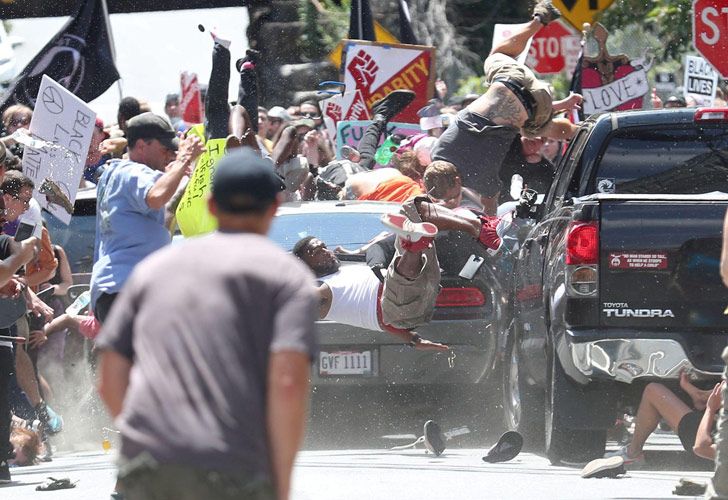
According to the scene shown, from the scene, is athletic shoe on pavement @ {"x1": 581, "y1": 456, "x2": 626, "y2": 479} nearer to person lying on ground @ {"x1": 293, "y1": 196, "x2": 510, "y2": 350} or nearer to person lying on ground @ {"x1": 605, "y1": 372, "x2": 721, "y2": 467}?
person lying on ground @ {"x1": 605, "y1": 372, "x2": 721, "y2": 467}

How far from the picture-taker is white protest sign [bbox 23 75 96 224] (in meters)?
13.3

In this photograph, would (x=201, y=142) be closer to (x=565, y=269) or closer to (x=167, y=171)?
(x=167, y=171)

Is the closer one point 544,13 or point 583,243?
point 583,243

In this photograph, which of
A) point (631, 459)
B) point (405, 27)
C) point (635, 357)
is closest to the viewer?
point (635, 357)

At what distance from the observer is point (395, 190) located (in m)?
13.3

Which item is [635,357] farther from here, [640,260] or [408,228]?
[408,228]

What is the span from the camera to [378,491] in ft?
30.1

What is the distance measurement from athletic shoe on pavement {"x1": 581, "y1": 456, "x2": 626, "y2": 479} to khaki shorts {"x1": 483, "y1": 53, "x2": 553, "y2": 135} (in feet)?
13.4

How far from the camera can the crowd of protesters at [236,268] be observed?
4645mm

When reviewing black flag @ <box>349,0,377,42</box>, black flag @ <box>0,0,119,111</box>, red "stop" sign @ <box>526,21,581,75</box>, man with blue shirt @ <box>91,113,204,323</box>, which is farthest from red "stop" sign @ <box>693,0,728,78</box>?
man with blue shirt @ <box>91,113,204,323</box>

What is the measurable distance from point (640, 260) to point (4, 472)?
12.2 ft

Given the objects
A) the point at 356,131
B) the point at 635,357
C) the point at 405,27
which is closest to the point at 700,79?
the point at 405,27

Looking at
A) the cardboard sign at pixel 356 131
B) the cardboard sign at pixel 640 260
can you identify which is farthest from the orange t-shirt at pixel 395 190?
the cardboard sign at pixel 356 131

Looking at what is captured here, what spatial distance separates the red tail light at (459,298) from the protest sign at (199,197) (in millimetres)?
1729
